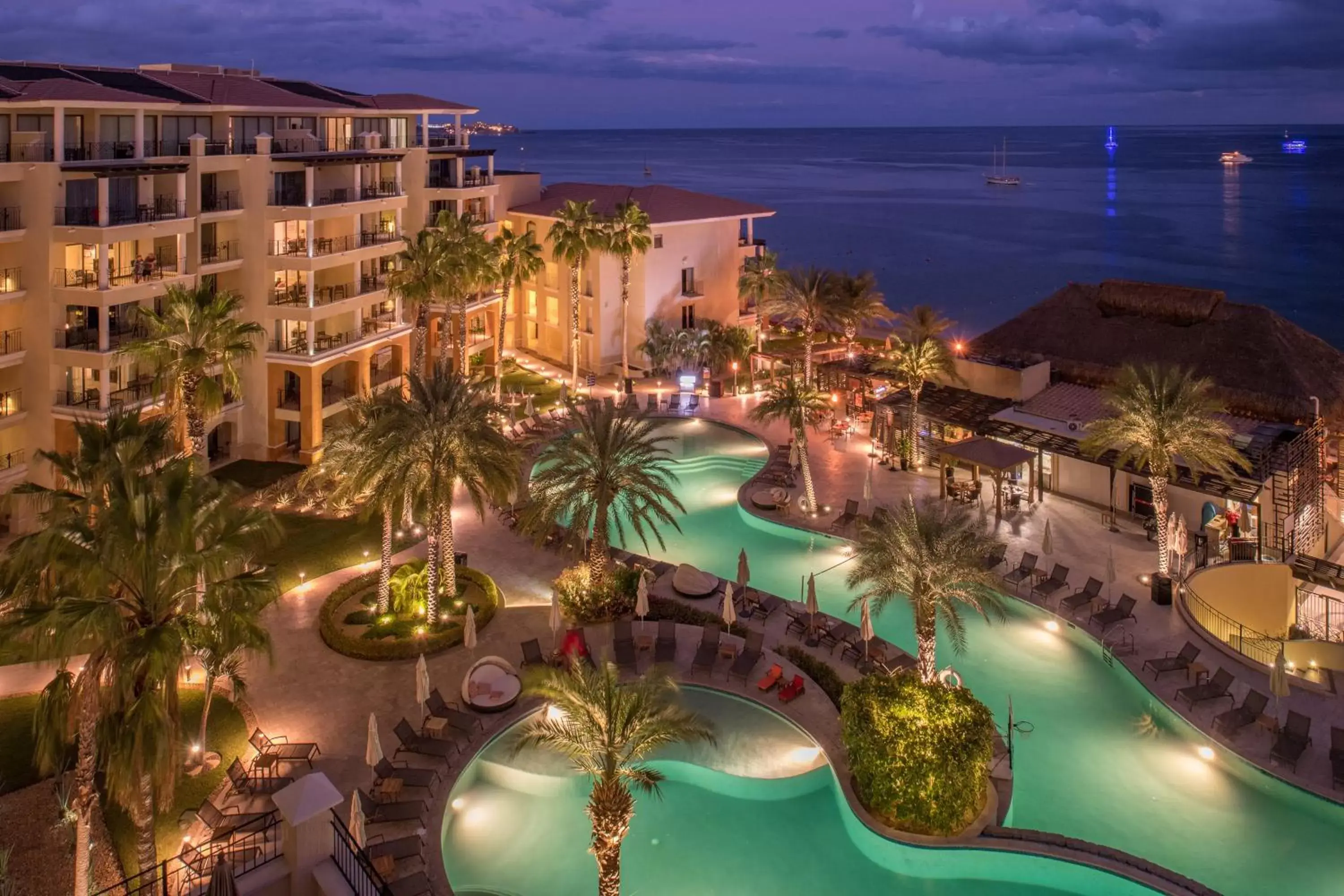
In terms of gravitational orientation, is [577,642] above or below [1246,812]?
above

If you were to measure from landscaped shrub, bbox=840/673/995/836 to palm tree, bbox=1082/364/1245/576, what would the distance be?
1290cm

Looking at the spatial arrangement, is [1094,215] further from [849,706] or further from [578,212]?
[849,706]

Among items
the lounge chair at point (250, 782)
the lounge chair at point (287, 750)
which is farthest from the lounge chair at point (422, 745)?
the lounge chair at point (250, 782)

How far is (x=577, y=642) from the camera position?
22734 mm

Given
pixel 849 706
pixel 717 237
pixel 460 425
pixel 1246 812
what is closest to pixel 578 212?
pixel 717 237

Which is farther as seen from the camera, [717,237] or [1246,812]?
[717,237]

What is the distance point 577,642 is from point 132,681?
445 inches

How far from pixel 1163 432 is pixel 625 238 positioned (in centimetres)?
2993

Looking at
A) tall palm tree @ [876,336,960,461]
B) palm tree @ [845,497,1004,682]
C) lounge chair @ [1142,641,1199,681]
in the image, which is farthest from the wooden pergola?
palm tree @ [845,497,1004,682]

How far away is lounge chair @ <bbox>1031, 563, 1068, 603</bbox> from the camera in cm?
2739

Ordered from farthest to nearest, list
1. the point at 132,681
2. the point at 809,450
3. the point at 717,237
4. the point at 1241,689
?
the point at 717,237, the point at 809,450, the point at 1241,689, the point at 132,681

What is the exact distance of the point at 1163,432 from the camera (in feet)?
92.5

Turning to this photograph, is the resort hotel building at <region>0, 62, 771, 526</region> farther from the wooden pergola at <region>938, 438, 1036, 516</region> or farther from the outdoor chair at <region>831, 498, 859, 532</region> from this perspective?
the wooden pergola at <region>938, 438, 1036, 516</region>

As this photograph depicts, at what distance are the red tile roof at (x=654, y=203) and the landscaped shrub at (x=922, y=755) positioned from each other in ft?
129
